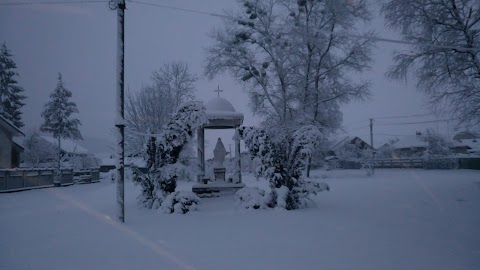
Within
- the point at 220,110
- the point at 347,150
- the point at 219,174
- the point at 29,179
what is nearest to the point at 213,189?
the point at 219,174

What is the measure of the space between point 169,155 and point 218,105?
4066 mm

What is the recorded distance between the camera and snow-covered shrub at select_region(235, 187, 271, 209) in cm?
984

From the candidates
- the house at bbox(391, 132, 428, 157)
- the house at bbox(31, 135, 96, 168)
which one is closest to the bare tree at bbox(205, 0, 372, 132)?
the house at bbox(31, 135, 96, 168)

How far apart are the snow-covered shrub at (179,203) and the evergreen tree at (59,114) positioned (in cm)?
3551

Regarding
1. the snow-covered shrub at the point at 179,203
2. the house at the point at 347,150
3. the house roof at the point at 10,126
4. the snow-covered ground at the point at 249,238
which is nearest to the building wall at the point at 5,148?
the house roof at the point at 10,126

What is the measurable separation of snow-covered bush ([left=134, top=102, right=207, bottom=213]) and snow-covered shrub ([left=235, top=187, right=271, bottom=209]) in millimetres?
2007

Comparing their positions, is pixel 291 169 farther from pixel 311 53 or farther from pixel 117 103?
pixel 311 53

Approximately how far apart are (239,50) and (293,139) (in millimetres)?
14768

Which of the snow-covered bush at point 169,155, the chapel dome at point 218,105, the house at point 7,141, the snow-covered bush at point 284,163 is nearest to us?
the snow-covered bush at point 284,163

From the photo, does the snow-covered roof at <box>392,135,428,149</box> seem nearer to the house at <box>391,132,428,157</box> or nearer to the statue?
the house at <box>391,132,428,157</box>

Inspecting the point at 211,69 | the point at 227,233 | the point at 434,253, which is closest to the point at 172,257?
the point at 227,233

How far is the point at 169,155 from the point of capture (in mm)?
10492

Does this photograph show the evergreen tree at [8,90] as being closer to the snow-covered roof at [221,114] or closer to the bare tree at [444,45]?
the snow-covered roof at [221,114]

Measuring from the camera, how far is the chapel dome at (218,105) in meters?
13.7
